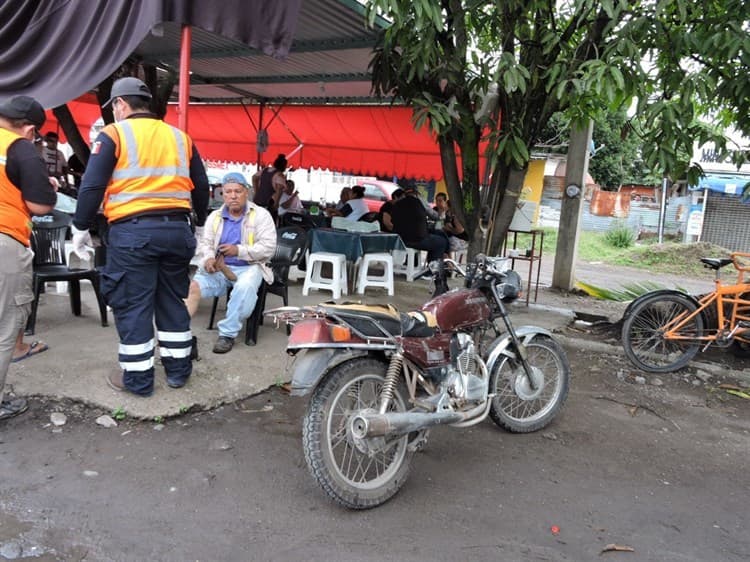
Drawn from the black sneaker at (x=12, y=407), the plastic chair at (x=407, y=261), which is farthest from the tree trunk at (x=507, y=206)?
the black sneaker at (x=12, y=407)

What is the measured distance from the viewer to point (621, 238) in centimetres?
2000

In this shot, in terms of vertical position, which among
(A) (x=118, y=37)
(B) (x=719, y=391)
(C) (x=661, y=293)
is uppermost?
(A) (x=118, y=37)

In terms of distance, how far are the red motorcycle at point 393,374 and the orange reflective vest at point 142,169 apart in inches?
50.8

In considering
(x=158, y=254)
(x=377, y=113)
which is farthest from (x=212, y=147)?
(x=158, y=254)

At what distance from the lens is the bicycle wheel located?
211 inches

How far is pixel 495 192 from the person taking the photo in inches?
232

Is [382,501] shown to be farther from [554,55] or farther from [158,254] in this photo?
Answer: [554,55]

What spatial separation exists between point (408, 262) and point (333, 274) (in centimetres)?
237

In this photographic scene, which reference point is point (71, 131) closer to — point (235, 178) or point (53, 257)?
point (53, 257)

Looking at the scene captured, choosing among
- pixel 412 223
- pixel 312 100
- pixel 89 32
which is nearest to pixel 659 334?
pixel 412 223

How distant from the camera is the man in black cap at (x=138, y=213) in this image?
3369mm

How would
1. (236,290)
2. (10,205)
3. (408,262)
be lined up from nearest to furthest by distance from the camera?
(10,205) < (236,290) < (408,262)

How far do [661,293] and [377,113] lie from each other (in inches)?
→ 281

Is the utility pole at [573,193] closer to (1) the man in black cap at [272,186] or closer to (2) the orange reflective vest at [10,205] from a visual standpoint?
(1) the man in black cap at [272,186]
